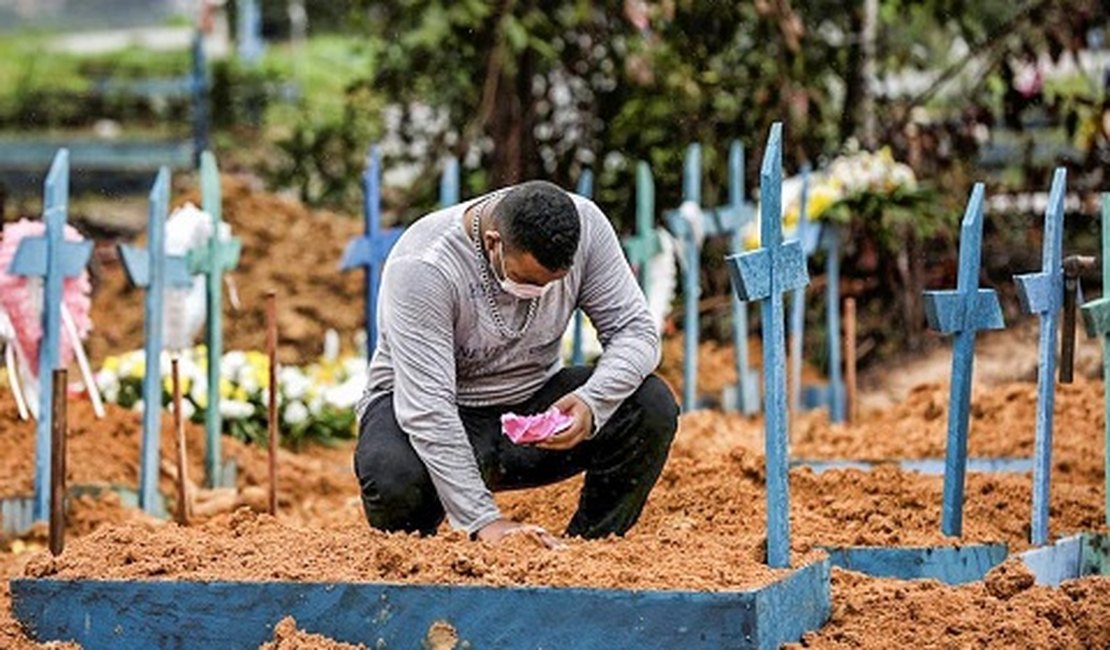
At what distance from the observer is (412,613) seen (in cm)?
501

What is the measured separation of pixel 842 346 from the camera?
13.3 m

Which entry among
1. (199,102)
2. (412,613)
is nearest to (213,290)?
(412,613)

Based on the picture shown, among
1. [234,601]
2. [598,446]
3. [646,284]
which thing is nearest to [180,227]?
[646,284]

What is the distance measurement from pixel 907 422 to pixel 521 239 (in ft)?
14.6

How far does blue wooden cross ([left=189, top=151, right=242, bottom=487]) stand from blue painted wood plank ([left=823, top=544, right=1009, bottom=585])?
353 centimetres

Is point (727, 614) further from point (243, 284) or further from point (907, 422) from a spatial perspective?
point (243, 284)

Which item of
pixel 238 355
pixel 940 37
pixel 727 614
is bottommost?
pixel 727 614

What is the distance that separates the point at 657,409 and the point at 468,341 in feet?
1.79

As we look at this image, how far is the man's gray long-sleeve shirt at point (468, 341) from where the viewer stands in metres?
5.84

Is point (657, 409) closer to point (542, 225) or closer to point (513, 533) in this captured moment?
point (542, 225)

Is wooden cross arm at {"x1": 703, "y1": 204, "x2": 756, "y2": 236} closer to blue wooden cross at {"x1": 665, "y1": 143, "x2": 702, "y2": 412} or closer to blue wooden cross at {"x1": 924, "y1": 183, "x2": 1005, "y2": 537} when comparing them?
blue wooden cross at {"x1": 665, "y1": 143, "x2": 702, "y2": 412}

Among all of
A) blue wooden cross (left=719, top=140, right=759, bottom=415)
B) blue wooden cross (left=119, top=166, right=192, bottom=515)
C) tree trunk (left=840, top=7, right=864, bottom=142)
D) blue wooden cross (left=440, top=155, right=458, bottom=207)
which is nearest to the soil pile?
blue wooden cross (left=119, top=166, right=192, bottom=515)

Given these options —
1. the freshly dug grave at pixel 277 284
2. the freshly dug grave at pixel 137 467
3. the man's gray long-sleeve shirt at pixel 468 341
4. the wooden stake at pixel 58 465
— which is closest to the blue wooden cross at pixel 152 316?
the freshly dug grave at pixel 137 467

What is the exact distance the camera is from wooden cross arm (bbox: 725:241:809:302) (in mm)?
5191
